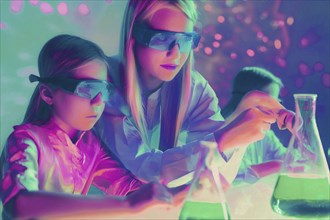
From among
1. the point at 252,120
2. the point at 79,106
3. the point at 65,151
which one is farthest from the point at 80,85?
the point at 252,120

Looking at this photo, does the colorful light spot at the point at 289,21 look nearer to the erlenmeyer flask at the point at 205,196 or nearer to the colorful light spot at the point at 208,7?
the colorful light spot at the point at 208,7

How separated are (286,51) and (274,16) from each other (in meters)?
0.11

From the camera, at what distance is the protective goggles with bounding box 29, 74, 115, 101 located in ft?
3.87

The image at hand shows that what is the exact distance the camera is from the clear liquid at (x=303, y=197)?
1.13 m

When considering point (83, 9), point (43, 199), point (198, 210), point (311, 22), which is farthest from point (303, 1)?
point (43, 199)

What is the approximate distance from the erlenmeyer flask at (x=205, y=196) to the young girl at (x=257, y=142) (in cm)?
32

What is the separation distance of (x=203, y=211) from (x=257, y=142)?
0.44 meters

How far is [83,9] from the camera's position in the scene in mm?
1248

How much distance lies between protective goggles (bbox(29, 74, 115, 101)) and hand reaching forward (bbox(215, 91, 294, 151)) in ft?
1.18

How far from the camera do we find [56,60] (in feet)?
3.91

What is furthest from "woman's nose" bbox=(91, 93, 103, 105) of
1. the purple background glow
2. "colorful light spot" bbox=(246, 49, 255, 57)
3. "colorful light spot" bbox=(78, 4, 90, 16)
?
"colorful light spot" bbox=(246, 49, 255, 57)

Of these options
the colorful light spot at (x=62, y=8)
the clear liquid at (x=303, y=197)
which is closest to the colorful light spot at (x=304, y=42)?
the clear liquid at (x=303, y=197)

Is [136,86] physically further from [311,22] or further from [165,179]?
[311,22]

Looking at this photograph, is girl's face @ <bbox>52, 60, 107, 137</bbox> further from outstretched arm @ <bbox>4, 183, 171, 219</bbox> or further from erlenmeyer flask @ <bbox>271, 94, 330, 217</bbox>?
erlenmeyer flask @ <bbox>271, 94, 330, 217</bbox>
